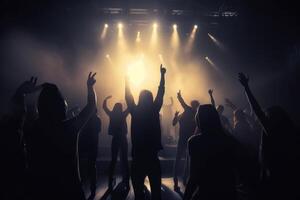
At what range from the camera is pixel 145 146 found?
3.54 m

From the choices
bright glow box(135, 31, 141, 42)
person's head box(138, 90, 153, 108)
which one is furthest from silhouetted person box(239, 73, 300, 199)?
bright glow box(135, 31, 141, 42)

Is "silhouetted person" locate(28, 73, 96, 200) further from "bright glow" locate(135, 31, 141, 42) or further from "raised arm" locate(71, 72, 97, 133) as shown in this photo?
"bright glow" locate(135, 31, 141, 42)

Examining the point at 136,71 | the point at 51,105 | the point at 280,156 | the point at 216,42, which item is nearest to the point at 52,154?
the point at 51,105

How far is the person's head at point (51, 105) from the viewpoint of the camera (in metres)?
2.11

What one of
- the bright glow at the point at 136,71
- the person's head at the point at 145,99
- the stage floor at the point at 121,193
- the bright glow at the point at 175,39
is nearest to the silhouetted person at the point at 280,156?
the person's head at the point at 145,99

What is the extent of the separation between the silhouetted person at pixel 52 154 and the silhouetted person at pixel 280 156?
6.80ft

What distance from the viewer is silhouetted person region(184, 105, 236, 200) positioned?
7.59 ft

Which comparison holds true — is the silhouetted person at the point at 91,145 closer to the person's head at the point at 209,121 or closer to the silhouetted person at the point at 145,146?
the silhouetted person at the point at 145,146

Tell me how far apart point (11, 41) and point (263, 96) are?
13.1 meters

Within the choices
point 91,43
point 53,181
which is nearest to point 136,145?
point 53,181

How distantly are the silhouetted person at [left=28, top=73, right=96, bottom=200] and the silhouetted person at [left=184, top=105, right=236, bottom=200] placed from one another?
102 centimetres

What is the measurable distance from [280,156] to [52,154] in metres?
2.37

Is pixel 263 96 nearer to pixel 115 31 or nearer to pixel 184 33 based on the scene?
pixel 184 33

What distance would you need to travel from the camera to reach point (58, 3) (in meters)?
11.6
